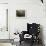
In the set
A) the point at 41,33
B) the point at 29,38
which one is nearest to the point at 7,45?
the point at 29,38

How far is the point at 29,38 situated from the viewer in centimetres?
246

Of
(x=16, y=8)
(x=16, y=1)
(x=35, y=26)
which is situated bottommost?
(x=35, y=26)

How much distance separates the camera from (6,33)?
3.04 m

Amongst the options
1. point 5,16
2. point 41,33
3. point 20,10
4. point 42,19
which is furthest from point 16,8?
point 41,33

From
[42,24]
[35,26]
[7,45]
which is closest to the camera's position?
[7,45]

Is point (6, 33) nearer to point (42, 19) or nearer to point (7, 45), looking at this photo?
point (7, 45)

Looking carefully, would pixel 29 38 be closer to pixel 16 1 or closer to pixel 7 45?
pixel 7 45

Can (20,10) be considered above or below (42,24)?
above

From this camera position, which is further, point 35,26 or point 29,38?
point 35,26

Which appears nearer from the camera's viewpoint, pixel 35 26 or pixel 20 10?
pixel 35 26

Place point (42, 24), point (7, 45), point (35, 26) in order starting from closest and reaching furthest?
point (7, 45) → point (35, 26) → point (42, 24)

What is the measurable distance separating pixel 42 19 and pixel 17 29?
0.75 m

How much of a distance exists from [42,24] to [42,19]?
5.4 inches

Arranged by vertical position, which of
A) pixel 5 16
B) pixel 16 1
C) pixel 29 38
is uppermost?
pixel 16 1
